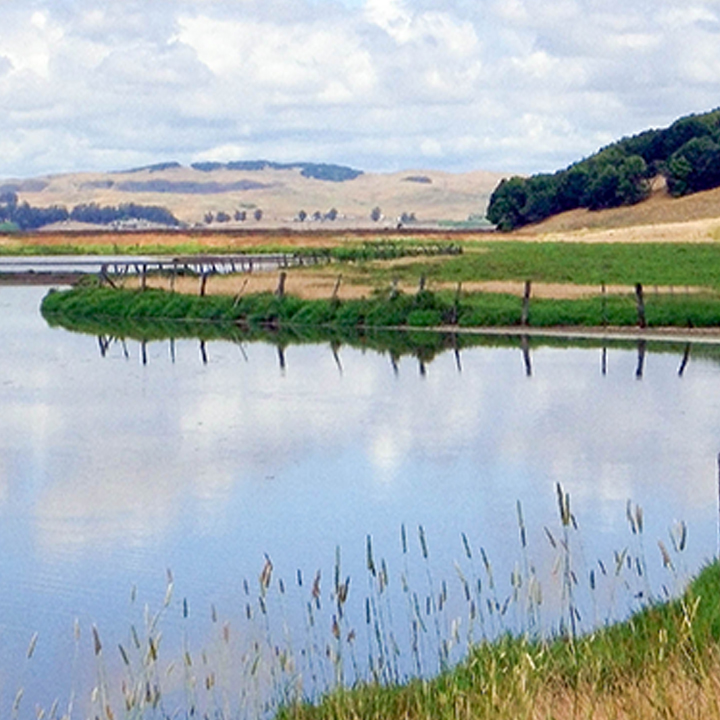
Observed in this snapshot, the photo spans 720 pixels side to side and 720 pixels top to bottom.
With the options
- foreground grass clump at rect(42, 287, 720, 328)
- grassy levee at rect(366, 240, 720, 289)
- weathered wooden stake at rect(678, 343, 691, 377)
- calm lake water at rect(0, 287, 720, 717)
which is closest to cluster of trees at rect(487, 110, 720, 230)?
grassy levee at rect(366, 240, 720, 289)

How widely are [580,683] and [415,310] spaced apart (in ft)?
110

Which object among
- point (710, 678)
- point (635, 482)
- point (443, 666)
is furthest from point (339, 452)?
point (710, 678)

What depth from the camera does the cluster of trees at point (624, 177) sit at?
117 metres

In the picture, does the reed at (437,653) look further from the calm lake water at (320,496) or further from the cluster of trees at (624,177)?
the cluster of trees at (624,177)

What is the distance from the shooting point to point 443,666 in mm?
9312

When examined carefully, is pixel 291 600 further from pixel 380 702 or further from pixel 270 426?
pixel 270 426

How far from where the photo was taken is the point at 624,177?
117875 millimetres

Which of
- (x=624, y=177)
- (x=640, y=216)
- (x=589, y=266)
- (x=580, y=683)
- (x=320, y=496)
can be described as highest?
(x=580, y=683)

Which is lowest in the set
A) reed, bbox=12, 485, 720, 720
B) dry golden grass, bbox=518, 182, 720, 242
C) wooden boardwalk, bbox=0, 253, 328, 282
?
dry golden grass, bbox=518, 182, 720, 242

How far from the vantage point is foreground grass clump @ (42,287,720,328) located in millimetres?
39125

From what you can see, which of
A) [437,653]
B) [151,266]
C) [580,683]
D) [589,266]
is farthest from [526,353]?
[151,266]

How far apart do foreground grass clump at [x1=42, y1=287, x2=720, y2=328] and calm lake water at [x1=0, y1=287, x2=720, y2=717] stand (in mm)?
5488

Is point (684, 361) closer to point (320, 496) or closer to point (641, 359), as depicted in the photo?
point (641, 359)

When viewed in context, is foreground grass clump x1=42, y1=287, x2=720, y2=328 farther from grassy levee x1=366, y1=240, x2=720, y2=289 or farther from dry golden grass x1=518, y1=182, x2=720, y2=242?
dry golden grass x1=518, y1=182, x2=720, y2=242
